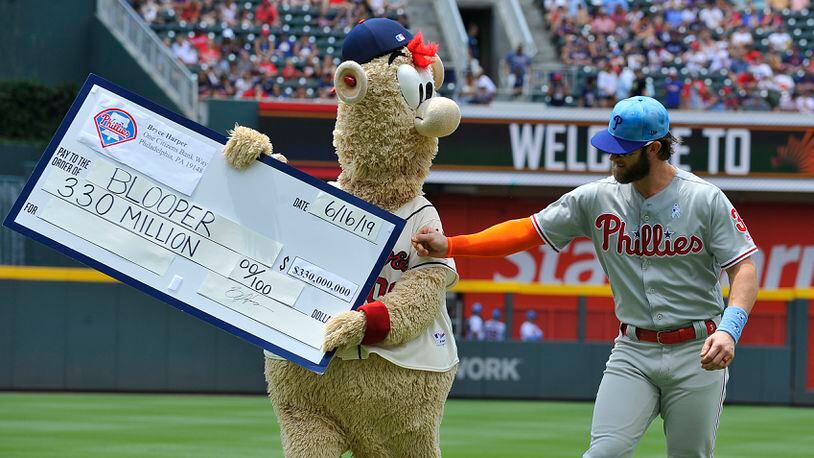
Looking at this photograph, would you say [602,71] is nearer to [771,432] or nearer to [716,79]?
[716,79]

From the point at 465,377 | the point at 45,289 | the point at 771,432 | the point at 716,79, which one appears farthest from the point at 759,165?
the point at 45,289

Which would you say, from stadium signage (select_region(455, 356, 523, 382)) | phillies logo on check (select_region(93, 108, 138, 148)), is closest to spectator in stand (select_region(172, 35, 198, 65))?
stadium signage (select_region(455, 356, 523, 382))

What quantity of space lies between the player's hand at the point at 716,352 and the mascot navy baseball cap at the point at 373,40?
1.90 meters

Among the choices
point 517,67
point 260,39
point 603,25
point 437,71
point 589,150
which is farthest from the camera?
point 603,25

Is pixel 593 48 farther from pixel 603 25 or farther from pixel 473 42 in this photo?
pixel 473 42

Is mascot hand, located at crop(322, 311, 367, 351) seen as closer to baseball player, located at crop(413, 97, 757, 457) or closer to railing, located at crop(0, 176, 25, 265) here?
baseball player, located at crop(413, 97, 757, 457)

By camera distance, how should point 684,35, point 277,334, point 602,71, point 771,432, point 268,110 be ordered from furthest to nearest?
point 684,35
point 602,71
point 268,110
point 771,432
point 277,334

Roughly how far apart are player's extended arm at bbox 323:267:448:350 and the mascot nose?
1.92 feet

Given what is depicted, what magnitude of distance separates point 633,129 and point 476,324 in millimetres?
11557

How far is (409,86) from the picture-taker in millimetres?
5727

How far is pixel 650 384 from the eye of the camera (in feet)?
17.9

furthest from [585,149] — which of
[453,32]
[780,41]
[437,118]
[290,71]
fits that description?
[437,118]

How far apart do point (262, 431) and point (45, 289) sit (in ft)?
15.6

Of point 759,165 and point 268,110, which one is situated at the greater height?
point 759,165
